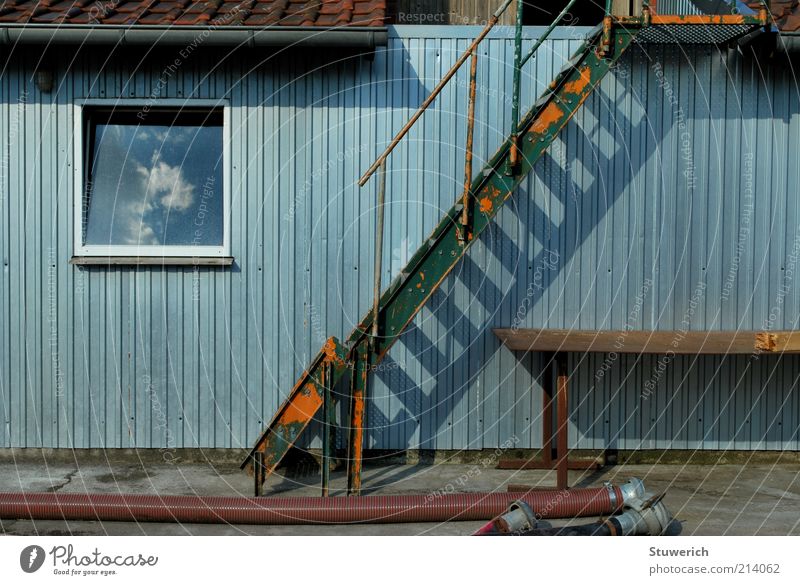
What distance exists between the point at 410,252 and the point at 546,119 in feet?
5.44

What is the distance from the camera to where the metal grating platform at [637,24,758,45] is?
7727 mm

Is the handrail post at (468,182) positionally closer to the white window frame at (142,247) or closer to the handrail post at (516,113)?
the handrail post at (516,113)

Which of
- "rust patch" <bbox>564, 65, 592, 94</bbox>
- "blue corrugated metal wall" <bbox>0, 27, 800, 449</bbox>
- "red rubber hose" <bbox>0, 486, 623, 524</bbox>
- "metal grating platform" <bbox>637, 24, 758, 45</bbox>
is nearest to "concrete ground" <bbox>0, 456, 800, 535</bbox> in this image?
"red rubber hose" <bbox>0, 486, 623, 524</bbox>

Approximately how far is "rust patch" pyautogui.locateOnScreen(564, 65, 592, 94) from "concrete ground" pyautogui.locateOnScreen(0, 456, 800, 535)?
3.08 meters

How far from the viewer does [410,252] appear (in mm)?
8453

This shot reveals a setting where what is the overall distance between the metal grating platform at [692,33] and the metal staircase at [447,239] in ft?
0.11

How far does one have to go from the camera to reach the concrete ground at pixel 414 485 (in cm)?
655

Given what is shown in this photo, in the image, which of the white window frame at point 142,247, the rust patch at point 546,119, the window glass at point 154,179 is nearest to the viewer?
the rust patch at point 546,119

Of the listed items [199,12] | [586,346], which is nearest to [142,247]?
[199,12]

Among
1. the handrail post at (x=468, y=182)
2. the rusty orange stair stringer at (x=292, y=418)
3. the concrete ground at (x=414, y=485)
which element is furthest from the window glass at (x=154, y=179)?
the handrail post at (x=468, y=182)

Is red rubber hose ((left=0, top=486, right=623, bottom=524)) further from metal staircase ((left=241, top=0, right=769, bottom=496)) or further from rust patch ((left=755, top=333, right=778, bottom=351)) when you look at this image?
rust patch ((left=755, top=333, right=778, bottom=351))

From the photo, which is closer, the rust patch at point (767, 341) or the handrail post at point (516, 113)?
the rust patch at point (767, 341)

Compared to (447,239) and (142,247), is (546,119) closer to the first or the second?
(447,239)

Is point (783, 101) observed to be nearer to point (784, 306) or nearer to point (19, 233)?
point (784, 306)
